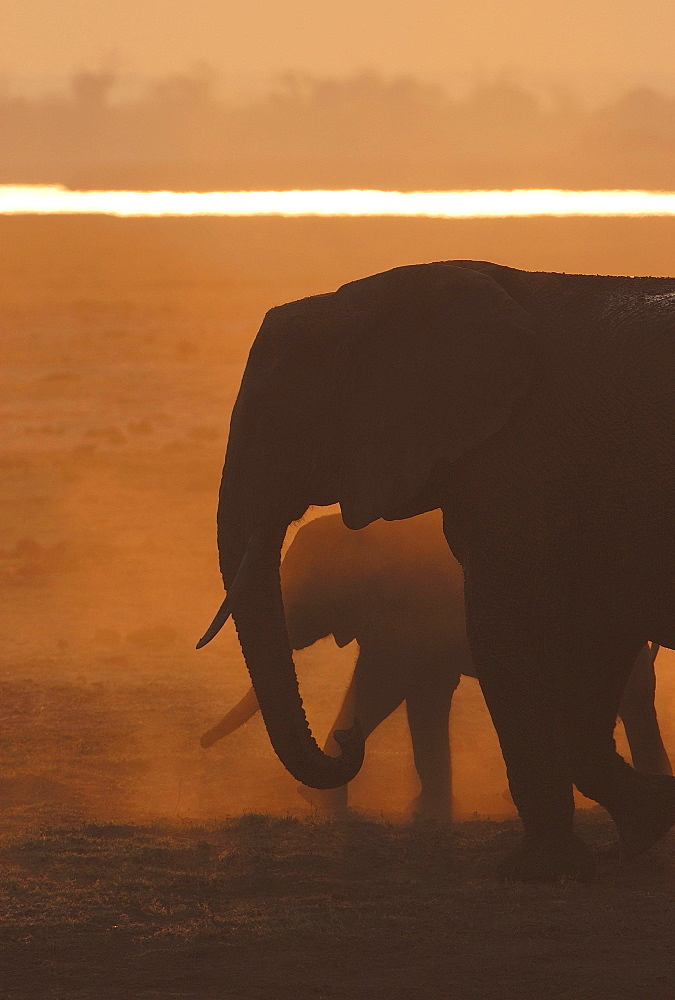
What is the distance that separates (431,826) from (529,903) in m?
1.50

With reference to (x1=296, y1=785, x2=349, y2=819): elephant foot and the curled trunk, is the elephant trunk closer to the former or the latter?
the curled trunk

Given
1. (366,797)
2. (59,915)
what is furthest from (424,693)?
(59,915)

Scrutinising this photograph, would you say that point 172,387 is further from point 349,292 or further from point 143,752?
point 349,292

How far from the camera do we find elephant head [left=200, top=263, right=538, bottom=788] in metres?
7.45

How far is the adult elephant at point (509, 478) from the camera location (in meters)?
7.22

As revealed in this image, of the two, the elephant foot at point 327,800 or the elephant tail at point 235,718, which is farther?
the elephant tail at point 235,718

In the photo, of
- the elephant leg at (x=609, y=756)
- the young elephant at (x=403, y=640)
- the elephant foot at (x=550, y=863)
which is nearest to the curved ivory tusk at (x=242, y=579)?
the elephant leg at (x=609, y=756)

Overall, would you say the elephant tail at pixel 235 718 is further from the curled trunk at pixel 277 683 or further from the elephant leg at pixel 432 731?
the curled trunk at pixel 277 683

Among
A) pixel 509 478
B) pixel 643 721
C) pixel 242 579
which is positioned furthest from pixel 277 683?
pixel 643 721

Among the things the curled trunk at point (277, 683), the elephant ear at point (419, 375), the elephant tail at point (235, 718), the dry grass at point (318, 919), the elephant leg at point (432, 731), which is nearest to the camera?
the dry grass at point (318, 919)

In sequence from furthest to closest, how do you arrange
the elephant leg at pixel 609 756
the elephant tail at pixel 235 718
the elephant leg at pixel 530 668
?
the elephant tail at pixel 235 718 < the elephant leg at pixel 609 756 < the elephant leg at pixel 530 668

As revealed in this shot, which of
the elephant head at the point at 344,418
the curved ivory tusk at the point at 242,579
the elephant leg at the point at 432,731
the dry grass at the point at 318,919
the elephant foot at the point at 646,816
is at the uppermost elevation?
the elephant head at the point at 344,418

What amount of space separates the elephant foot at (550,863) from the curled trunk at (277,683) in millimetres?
862

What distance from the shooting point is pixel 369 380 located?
25.1 ft
